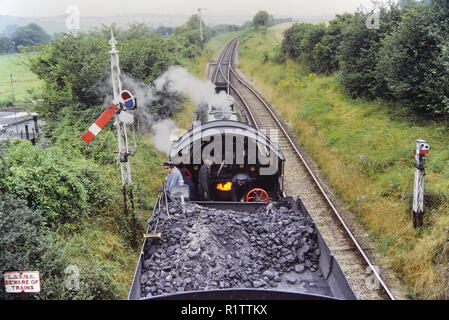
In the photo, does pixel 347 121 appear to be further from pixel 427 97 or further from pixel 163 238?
pixel 163 238

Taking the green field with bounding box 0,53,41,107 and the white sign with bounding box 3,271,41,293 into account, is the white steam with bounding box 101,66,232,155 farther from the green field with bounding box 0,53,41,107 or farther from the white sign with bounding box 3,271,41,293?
the green field with bounding box 0,53,41,107

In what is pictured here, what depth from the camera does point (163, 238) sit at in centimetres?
694

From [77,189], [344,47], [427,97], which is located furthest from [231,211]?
[344,47]

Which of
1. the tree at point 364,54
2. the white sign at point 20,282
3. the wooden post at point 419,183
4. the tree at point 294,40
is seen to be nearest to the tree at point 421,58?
the tree at point 364,54

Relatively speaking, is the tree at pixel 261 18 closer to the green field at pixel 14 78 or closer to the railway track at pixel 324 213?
the green field at pixel 14 78

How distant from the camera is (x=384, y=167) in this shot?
36.4 feet

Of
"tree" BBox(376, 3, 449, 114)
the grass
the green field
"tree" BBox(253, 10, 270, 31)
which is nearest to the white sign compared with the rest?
the grass

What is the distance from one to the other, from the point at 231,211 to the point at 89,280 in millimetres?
3100

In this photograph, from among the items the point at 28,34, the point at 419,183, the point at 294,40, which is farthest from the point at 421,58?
the point at 28,34

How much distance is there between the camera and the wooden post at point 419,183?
7.76 metres

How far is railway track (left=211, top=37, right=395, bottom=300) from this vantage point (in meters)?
7.00

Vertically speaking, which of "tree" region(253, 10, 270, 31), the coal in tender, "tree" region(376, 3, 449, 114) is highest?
"tree" region(253, 10, 270, 31)

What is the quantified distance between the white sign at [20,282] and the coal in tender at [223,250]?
1.56m

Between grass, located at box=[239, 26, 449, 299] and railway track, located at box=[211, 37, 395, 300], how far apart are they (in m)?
0.53
